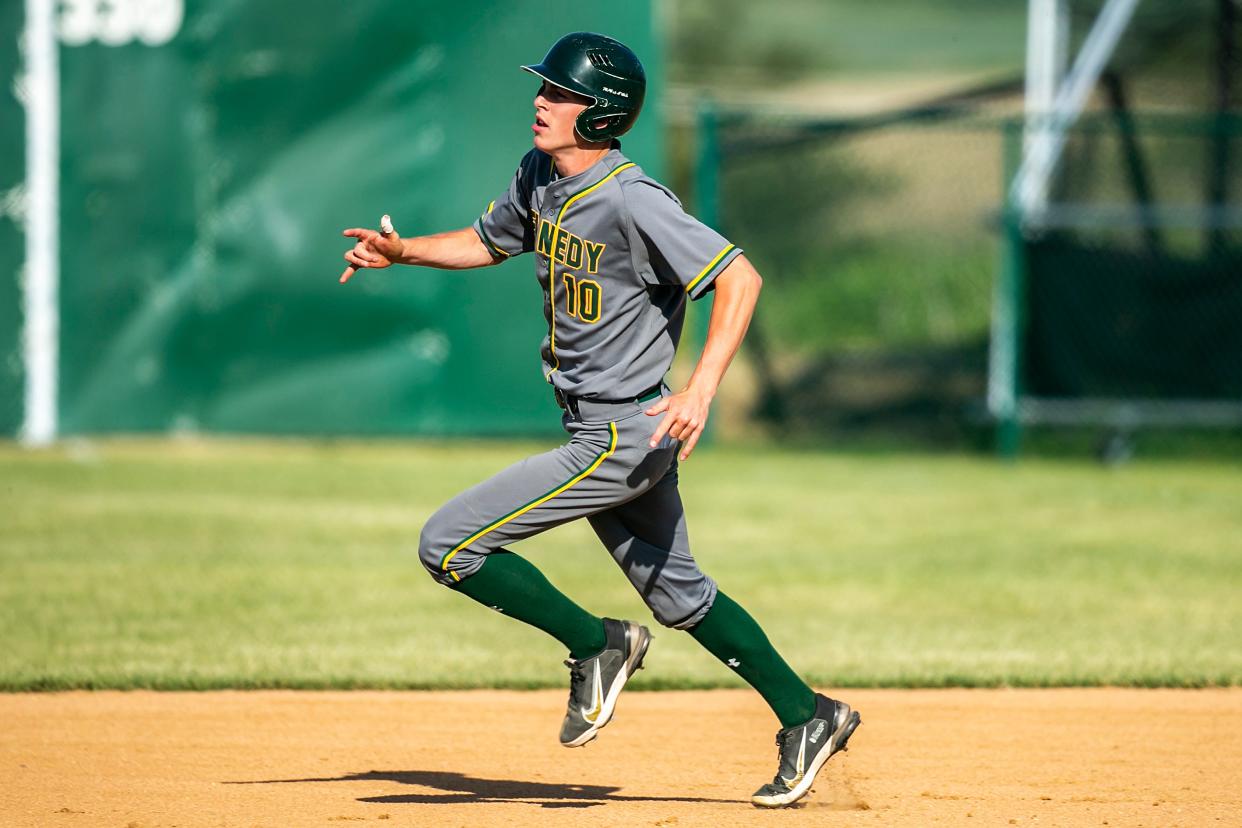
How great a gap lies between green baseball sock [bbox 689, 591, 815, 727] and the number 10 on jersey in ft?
2.79

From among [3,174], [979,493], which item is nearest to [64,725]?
[979,493]

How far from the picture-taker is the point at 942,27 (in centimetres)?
3072

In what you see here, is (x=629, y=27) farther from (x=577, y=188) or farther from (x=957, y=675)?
(x=577, y=188)

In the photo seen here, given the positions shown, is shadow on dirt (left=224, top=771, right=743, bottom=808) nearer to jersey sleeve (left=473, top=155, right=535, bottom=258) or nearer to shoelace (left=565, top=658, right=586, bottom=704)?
shoelace (left=565, top=658, right=586, bottom=704)

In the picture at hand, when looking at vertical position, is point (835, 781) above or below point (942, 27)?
below

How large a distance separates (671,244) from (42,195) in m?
9.32

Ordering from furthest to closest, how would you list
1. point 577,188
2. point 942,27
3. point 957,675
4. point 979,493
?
point 942,27
point 979,493
point 957,675
point 577,188

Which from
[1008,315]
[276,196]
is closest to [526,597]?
[276,196]

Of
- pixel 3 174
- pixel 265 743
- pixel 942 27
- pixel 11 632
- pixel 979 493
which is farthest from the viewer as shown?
pixel 942 27

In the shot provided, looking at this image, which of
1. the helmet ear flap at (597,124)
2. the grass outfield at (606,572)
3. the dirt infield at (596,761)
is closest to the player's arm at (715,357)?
the helmet ear flap at (597,124)

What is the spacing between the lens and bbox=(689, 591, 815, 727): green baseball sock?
4.39 metres

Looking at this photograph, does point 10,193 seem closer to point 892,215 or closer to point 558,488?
point 558,488

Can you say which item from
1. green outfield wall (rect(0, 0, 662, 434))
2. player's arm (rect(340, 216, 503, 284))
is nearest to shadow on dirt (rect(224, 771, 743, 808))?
player's arm (rect(340, 216, 503, 284))

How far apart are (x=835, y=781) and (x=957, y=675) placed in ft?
5.53
